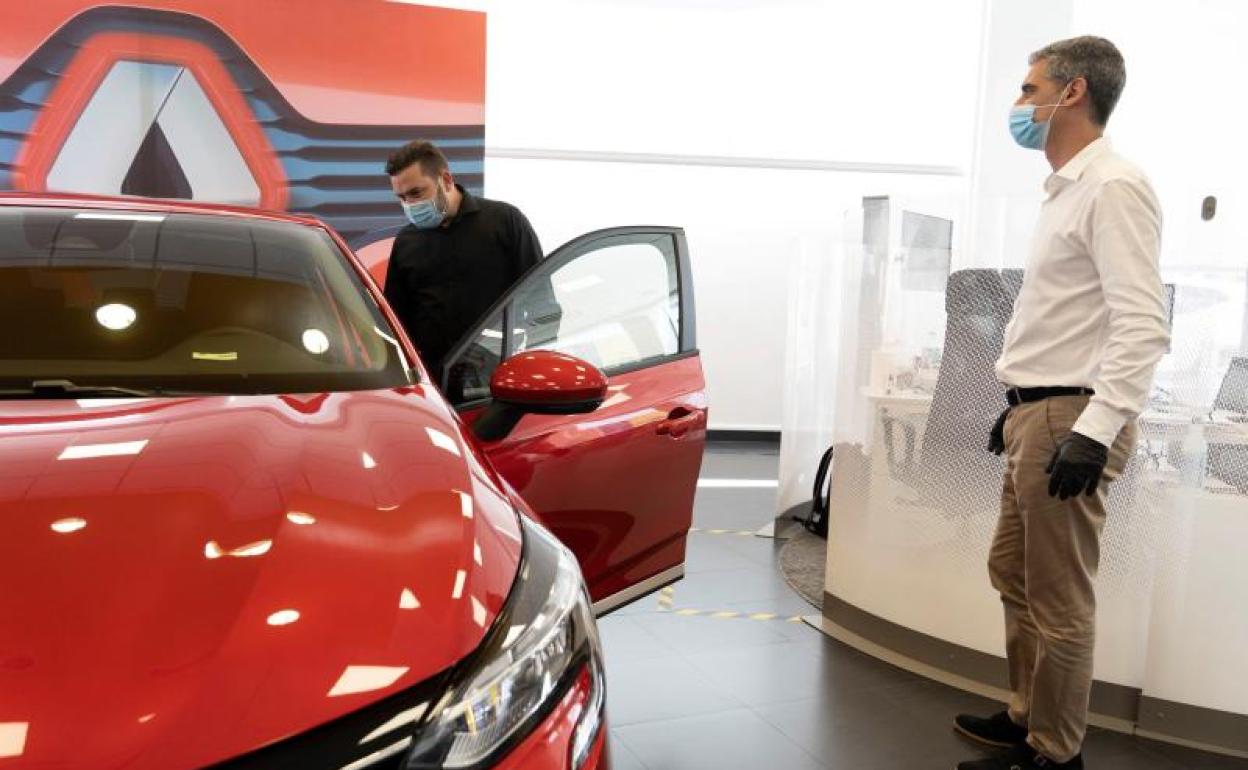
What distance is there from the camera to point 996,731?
262cm

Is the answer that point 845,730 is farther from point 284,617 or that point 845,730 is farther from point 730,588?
point 284,617

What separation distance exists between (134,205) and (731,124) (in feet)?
19.9

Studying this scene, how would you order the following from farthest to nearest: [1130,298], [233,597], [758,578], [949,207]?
[758,578]
[949,207]
[1130,298]
[233,597]

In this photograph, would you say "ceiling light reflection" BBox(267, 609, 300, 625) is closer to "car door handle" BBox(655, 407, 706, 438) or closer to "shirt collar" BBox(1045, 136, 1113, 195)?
"car door handle" BBox(655, 407, 706, 438)

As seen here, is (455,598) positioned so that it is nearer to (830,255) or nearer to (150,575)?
(150,575)

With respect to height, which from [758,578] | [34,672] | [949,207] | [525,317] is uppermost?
[949,207]

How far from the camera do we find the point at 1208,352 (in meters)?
2.65

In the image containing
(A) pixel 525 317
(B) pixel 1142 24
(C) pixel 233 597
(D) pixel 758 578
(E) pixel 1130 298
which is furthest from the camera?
(B) pixel 1142 24

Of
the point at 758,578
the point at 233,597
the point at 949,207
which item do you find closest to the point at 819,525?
the point at 758,578

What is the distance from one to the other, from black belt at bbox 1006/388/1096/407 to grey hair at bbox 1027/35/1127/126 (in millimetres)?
602

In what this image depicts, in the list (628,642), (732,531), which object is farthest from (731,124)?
(628,642)

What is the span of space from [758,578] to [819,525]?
2.89ft

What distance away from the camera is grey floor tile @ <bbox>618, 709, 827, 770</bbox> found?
247cm

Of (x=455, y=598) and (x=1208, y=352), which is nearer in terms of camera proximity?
(x=455, y=598)
